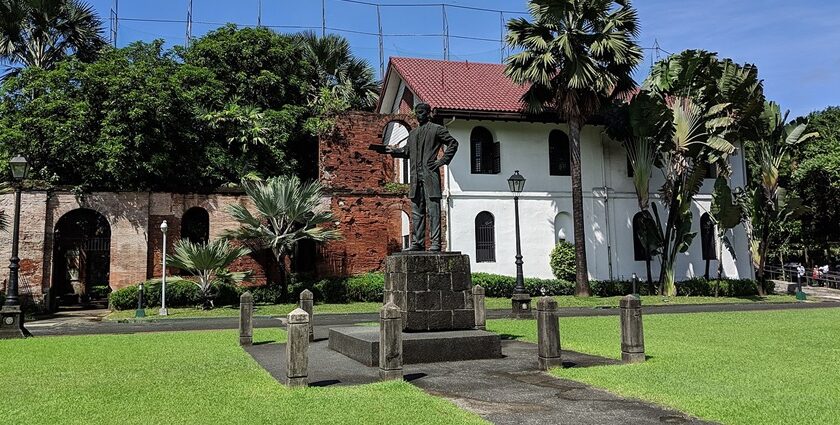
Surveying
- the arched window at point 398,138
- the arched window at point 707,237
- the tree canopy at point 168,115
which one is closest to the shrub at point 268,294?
the tree canopy at point 168,115

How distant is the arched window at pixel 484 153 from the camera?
2583 centimetres

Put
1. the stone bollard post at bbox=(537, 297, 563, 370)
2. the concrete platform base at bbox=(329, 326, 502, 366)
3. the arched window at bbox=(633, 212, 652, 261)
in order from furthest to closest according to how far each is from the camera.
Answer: the arched window at bbox=(633, 212, 652, 261) → the concrete platform base at bbox=(329, 326, 502, 366) → the stone bollard post at bbox=(537, 297, 563, 370)

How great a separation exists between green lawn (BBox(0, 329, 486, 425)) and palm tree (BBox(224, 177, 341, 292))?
37.6ft

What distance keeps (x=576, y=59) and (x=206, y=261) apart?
48.8 feet

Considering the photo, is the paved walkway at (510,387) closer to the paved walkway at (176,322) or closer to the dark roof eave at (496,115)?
the paved walkway at (176,322)

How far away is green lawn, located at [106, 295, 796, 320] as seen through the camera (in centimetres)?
1992

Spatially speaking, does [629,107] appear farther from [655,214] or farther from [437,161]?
[437,161]

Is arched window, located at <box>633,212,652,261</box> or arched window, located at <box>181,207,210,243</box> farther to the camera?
arched window, located at <box>633,212,652,261</box>

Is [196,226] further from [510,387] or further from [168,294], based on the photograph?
[510,387]

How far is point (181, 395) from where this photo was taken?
689 centimetres

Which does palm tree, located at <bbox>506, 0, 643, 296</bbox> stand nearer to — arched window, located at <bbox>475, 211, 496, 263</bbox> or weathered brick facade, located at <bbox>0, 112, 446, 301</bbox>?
arched window, located at <bbox>475, 211, 496, 263</bbox>

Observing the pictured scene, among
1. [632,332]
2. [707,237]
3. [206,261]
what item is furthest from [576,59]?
[632,332]

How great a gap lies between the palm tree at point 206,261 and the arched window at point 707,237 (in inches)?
784

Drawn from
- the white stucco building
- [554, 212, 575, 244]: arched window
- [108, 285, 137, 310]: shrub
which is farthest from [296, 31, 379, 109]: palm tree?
[108, 285, 137, 310]: shrub
